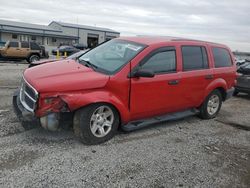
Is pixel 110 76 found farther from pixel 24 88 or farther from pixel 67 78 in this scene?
pixel 24 88

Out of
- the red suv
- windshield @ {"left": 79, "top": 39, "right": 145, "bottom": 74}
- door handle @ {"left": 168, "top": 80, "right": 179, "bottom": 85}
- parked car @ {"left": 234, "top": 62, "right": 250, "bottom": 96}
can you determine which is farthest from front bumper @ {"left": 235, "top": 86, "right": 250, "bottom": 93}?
windshield @ {"left": 79, "top": 39, "right": 145, "bottom": 74}

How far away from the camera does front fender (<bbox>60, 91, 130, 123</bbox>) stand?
3.86 m

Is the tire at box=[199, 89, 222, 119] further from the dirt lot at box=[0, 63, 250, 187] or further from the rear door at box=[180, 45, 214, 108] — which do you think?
the dirt lot at box=[0, 63, 250, 187]

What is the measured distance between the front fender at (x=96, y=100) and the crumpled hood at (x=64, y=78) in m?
0.11

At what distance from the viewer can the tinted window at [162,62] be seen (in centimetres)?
468

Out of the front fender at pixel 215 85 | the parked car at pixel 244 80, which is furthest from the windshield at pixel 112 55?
the parked car at pixel 244 80

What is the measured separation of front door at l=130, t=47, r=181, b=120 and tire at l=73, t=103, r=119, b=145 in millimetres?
417

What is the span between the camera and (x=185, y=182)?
3377 millimetres

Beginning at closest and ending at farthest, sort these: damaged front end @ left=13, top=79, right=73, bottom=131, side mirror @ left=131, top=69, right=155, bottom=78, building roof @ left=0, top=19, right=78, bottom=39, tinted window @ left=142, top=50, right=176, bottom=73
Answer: damaged front end @ left=13, top=79, right=73, bottom=131, side mirror @ left=131, top=69, right=155, bottom=78, tinted window @ left=142, top=50, right=176, bottom=73, building roof @ left=0, top=19, right=78, bottom=39

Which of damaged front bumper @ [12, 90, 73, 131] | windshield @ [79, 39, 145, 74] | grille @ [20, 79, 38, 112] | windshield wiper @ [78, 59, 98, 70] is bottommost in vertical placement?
damaged front bumper @ [12, 90, 73, 131]

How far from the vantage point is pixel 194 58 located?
5492mm

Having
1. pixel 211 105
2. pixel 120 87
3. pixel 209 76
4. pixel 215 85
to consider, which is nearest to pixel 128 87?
pixel 120 87

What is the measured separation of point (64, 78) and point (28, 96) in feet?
2.23

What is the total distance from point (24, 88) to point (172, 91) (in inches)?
107
